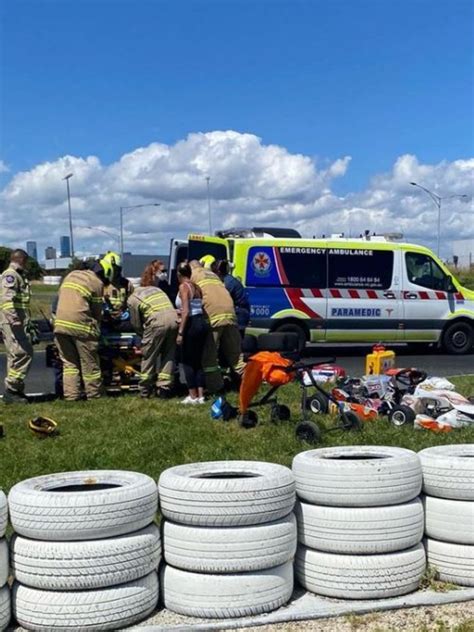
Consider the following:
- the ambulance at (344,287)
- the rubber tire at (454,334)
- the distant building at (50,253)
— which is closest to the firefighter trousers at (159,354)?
the ambulance at (344,287)

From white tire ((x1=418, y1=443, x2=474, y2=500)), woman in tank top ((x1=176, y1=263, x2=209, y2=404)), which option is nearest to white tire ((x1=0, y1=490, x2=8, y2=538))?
white tire ((x1=418, y1=443, x2=474, y2=500))

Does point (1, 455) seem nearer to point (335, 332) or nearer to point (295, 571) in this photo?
point (295, 571)

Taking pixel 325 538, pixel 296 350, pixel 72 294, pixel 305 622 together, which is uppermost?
pixel 72 294

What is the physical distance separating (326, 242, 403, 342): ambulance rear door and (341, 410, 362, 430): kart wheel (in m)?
7.52

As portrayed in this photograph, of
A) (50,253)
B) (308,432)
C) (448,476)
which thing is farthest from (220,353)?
(50,253)

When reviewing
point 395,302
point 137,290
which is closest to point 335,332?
point 395,302

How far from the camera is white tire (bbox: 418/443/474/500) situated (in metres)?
4.05

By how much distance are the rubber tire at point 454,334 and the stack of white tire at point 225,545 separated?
40.6ft

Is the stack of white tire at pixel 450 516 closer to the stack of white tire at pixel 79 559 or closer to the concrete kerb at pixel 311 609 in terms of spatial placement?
the concrete kerb at pixel 311 609

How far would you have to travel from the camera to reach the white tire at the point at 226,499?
365cm

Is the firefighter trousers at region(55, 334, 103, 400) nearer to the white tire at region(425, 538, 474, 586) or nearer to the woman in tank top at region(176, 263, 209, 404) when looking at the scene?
the woman in tank top at region(176, 263, 209, 404)

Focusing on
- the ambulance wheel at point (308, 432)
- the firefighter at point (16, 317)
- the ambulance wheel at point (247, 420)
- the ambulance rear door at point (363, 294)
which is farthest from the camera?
the ambulance rear door at point (363, 294)

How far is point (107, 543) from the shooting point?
11.6 feet

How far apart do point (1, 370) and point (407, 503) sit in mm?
10627
